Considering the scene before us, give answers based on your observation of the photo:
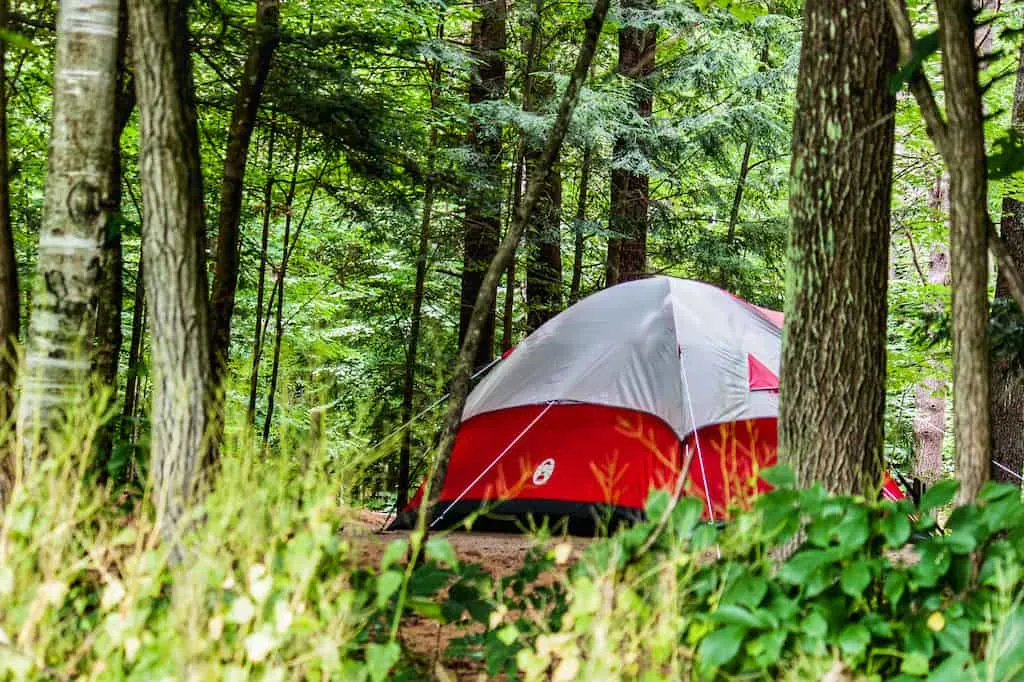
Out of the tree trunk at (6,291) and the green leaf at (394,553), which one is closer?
the green leaf at (394,553)

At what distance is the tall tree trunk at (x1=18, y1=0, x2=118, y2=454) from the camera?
284cm

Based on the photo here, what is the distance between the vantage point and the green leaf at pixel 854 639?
223 cm

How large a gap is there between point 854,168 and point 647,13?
268 inches

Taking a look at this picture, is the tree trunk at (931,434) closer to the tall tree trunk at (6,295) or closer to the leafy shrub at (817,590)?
the leafy shrub at (817,590)

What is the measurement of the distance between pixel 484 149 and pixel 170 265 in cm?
671

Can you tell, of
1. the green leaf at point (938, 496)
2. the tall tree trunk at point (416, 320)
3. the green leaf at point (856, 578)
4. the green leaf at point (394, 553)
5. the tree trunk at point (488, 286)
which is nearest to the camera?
the green leaf at point (394, 553)

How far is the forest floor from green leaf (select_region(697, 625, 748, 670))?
40.5 inches

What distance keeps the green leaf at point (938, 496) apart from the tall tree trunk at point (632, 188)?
7.29m

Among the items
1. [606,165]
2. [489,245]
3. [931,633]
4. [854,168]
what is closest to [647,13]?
[606,165]

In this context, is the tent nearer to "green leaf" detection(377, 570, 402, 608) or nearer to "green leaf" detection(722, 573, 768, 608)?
"green leaf" detection(722, 573, 768, 608)

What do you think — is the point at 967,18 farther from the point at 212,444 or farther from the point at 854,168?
the point at 212,444

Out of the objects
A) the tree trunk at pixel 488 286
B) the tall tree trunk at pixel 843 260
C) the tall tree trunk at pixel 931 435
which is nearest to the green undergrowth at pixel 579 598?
the tall tree trunk at pixel 843 260

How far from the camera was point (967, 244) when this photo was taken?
2732 mm

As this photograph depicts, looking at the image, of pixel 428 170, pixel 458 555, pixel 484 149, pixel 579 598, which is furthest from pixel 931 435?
pixel 579 598
